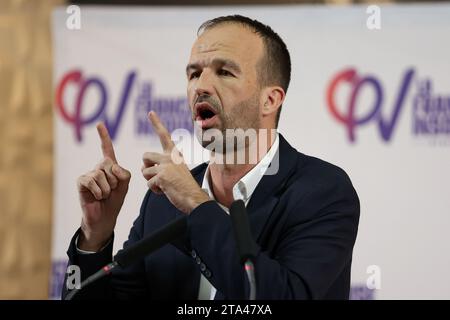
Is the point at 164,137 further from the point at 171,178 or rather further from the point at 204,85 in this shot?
the point at 204,85

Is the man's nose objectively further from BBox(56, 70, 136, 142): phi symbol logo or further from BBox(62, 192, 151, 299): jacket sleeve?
BBox(56, 70, 136, 142): phi symbol logo

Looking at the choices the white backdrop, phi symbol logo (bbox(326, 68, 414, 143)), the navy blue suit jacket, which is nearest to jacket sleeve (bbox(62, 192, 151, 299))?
the navy blue suit jacket

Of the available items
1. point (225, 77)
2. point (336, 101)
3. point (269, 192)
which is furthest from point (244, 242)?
point (336, 101)

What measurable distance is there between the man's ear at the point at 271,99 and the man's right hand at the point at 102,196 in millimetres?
410

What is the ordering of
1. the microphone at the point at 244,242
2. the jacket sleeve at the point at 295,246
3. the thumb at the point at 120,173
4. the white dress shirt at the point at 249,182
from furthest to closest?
the white dress shirt at the point at 249,182, the thumb at the point at 120,173, the jacket sleeve at the point at 295,246, the microphone at the point at 244,242

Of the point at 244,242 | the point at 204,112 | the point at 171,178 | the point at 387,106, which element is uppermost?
the point at 387,106

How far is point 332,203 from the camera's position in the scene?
169 cm

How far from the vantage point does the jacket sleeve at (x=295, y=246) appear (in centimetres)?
149

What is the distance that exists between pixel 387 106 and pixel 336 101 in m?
0.22

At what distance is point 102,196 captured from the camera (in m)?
1.66

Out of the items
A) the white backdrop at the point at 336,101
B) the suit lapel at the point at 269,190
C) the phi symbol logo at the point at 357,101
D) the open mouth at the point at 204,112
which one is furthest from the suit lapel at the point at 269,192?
the phi symbol logo at the point at 357,101

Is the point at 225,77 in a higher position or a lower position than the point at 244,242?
higher

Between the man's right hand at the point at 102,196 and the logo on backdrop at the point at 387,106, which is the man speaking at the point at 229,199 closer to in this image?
the man's right hand at the point at 102,196
